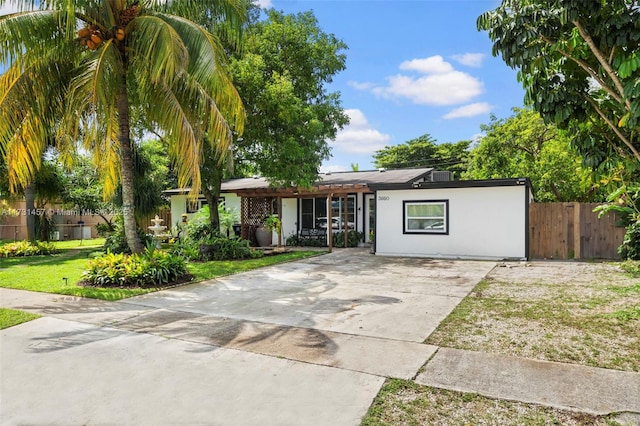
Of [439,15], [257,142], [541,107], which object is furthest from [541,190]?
[541,107]

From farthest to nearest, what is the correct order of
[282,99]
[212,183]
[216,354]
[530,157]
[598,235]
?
1. [530,157]
2. [212,183]
3. [598,235]
4. [282,99]
5. [216,354]

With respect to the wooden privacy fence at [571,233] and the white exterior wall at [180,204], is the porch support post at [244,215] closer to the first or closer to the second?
the white exterior wall at [180,204]

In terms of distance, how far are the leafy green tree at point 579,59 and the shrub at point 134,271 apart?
24.5 ft

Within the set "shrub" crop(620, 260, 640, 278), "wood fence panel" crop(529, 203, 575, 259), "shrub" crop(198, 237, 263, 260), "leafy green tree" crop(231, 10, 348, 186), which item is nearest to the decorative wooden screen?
"leafy green tree" crop(231, 10, 348, 186)

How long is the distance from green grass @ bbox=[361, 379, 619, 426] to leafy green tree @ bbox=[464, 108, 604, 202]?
53.4 feet

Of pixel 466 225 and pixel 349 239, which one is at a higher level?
pixel 466 225

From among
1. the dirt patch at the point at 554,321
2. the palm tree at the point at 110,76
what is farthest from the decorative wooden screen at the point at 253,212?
the dirt patch at the point at 554,321

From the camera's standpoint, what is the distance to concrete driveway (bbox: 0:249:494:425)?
3139 mm

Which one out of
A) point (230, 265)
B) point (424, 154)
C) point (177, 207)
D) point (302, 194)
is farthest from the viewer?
point (424, 154)

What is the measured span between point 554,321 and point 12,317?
7687 millimetres

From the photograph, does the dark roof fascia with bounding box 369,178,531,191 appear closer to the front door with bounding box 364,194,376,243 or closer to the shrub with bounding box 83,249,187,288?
the front door with bounding box 364,194,376,243

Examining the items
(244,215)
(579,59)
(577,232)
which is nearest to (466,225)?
(577,232)

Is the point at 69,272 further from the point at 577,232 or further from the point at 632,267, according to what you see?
the point at 577,232

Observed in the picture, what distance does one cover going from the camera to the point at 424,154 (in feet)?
129
